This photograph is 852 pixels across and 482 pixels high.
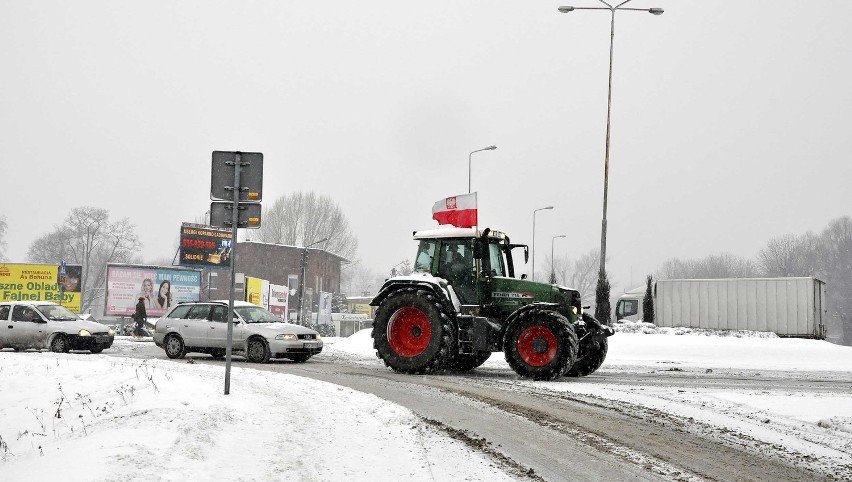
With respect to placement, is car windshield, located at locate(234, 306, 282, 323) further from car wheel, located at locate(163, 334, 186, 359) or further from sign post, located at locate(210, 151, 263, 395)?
sign post, located at locate(210, 151, 263, 395)

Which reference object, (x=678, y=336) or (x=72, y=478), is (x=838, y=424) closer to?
(x=72, y=478)

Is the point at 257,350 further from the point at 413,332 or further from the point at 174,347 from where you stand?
the point at 413,332

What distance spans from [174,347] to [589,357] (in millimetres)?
9921

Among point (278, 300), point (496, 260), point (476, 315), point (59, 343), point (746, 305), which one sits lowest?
point (59, 343)

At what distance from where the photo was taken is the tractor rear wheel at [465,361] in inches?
627

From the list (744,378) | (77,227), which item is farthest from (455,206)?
(77,227)

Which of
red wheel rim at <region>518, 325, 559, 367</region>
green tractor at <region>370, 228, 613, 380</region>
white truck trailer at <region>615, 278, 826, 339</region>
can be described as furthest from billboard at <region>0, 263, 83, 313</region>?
red wheel rim at <region>518, 325, 559, 367</region>

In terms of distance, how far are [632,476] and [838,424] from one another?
387cm

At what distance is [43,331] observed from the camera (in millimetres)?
19484

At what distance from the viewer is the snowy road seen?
264 inches

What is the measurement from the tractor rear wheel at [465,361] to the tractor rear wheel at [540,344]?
7.11 ft

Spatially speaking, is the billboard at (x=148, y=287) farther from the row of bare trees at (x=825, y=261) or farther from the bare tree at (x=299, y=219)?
the row of bare trees at (x=825, y=261)

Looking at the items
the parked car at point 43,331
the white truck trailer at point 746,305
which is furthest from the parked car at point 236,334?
the white truck trailer at point 746,305

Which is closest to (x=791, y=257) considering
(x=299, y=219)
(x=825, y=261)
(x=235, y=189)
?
(x=825, y=261)
